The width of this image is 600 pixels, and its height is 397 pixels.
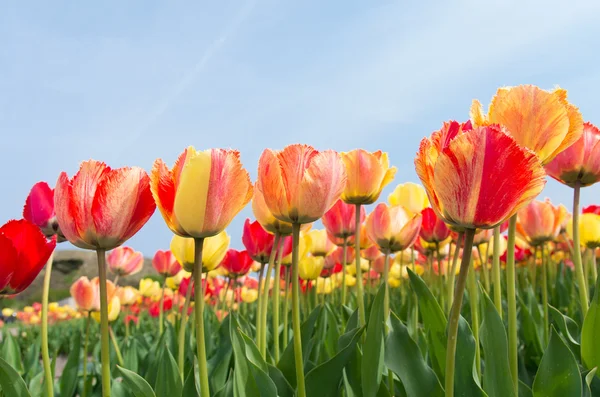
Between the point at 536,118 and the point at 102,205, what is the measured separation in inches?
29.9

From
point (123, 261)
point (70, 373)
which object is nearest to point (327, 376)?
point (70, 373)

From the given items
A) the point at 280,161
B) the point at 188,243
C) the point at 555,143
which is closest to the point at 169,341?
the point at 188,243

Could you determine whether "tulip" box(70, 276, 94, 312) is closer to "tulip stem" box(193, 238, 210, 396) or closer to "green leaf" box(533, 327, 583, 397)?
"tulip stem" box(193, 238, 210, 396)

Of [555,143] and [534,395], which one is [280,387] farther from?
[555,143]

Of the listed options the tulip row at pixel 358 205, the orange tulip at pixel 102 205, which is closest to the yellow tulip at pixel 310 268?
the tulip row at pixel 358 205

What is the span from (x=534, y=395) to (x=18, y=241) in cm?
113

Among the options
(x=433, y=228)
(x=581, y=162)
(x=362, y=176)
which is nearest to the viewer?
(x=581, y=162)

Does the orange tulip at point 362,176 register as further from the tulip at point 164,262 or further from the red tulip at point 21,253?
the tulip at point 164,262

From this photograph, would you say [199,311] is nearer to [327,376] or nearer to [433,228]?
[327,376]

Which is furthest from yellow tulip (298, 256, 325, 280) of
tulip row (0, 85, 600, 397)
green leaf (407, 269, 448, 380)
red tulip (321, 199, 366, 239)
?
green leaf (407, 269, 448, 380)

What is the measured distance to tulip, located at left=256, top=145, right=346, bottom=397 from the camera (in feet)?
3.31

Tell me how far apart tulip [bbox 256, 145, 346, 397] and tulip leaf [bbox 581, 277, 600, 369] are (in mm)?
715

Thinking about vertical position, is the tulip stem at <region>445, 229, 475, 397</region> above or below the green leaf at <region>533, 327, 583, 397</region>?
above

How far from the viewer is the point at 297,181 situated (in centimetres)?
102
